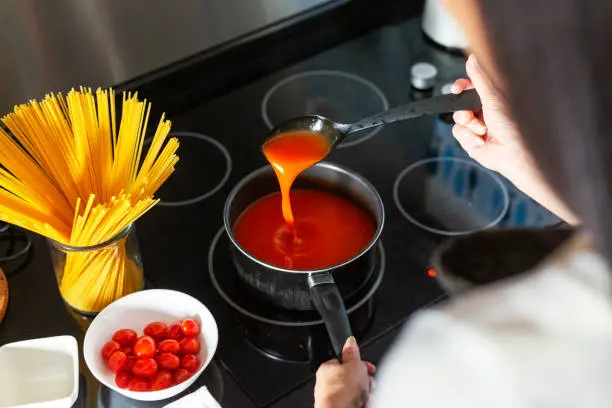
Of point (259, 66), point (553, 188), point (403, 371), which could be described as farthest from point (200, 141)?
point (553, 188)

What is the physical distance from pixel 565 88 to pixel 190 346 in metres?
0.56

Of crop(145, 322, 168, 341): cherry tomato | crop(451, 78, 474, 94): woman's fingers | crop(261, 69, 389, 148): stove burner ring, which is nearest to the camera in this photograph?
crop(145, 322, 168, 341): cherry tomato

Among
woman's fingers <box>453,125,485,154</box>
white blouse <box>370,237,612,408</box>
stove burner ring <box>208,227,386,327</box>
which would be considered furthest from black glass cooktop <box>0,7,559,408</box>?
white blouse <box>370,237,612,408</box>

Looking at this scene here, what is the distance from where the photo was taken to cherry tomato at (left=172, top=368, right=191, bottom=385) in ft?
2.58

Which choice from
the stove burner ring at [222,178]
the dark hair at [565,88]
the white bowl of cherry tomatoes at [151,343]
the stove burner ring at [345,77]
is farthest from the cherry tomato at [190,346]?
the dark hair at [565,88]

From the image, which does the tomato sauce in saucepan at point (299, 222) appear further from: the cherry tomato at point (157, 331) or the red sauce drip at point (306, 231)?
the cherry tomato at point (157, 331)

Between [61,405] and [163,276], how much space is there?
0.69 ft

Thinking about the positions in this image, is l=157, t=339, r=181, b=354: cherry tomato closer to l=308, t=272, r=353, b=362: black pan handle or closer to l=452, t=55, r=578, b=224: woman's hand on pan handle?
l=308, t=272, r=353, b=362: black pan handle

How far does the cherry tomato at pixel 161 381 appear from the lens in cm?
78

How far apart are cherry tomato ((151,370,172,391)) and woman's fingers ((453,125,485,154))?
1.39ft

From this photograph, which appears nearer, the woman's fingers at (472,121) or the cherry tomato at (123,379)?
the cherry tomato at (123,379)

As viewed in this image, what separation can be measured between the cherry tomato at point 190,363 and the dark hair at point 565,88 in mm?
520

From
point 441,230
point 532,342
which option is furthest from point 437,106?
point 532,342

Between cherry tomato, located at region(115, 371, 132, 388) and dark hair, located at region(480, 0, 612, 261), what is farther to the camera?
cherry tomato, located at region(115, 371, 132, 388)
